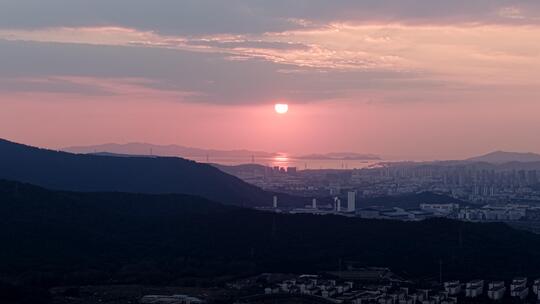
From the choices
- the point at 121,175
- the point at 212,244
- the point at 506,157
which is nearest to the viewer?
the point at 212,244

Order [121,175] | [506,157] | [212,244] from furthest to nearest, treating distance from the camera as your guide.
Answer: [506,157] < [121,175] < [212,244]

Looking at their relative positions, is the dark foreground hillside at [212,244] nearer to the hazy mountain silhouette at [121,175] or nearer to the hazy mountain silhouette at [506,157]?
the hazy mountain silhouette at [121,175]

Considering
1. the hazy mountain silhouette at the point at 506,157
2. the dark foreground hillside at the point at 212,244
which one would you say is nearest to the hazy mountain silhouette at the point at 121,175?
the dark foreground hillside at the point at 212,244

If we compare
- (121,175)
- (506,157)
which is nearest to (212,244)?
(121,175)

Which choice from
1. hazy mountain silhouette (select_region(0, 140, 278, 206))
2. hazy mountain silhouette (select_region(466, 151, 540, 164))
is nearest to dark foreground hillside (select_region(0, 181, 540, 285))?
hazy mountain silhouette (select_region(0, 140, 278, 206))

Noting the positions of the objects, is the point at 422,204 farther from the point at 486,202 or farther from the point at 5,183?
the point at 5,183

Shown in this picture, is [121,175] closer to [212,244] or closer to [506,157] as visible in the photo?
[212,244]

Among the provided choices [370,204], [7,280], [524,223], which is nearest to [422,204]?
[370,204]
